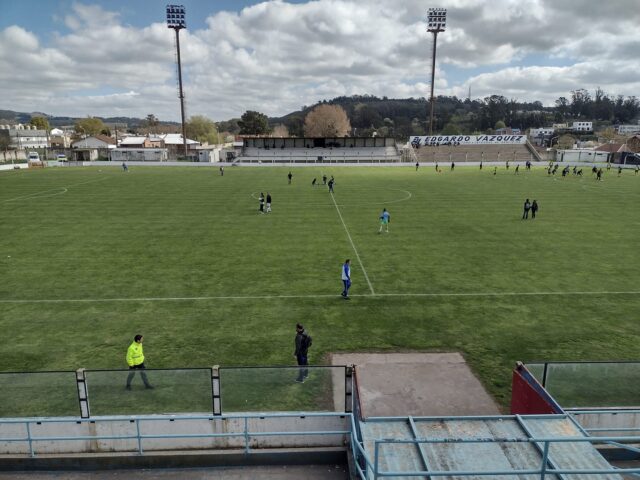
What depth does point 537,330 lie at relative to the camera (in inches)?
532

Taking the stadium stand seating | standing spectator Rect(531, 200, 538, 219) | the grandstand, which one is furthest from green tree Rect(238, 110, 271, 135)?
standing spectator Rect(531, 200, 538, 219)

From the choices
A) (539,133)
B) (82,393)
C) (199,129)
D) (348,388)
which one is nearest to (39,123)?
(199,129)

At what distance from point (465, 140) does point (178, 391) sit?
98176mm

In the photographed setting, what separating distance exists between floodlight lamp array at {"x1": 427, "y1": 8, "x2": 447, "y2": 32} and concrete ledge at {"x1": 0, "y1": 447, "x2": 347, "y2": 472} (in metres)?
102

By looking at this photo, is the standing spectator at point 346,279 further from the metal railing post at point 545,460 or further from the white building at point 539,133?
the white building at point 539,133

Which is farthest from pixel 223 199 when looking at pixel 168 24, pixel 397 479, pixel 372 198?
pixel 168 24

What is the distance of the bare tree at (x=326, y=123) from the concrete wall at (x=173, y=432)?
14221cm

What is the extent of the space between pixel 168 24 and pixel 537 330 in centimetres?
9446

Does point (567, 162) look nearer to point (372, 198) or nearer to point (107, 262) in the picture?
point (372, 198)

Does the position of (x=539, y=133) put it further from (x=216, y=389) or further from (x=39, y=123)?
(x=39, y=123)

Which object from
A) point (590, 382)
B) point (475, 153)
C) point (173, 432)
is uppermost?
point (475, 153)

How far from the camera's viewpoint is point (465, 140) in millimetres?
96875

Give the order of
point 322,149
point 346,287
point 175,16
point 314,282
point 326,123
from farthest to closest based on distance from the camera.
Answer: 1. point 326,123
2. point 322,149
3. point 175,16
4. point 314,282
5. point 346,287

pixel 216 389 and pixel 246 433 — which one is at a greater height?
pixel 216 389
